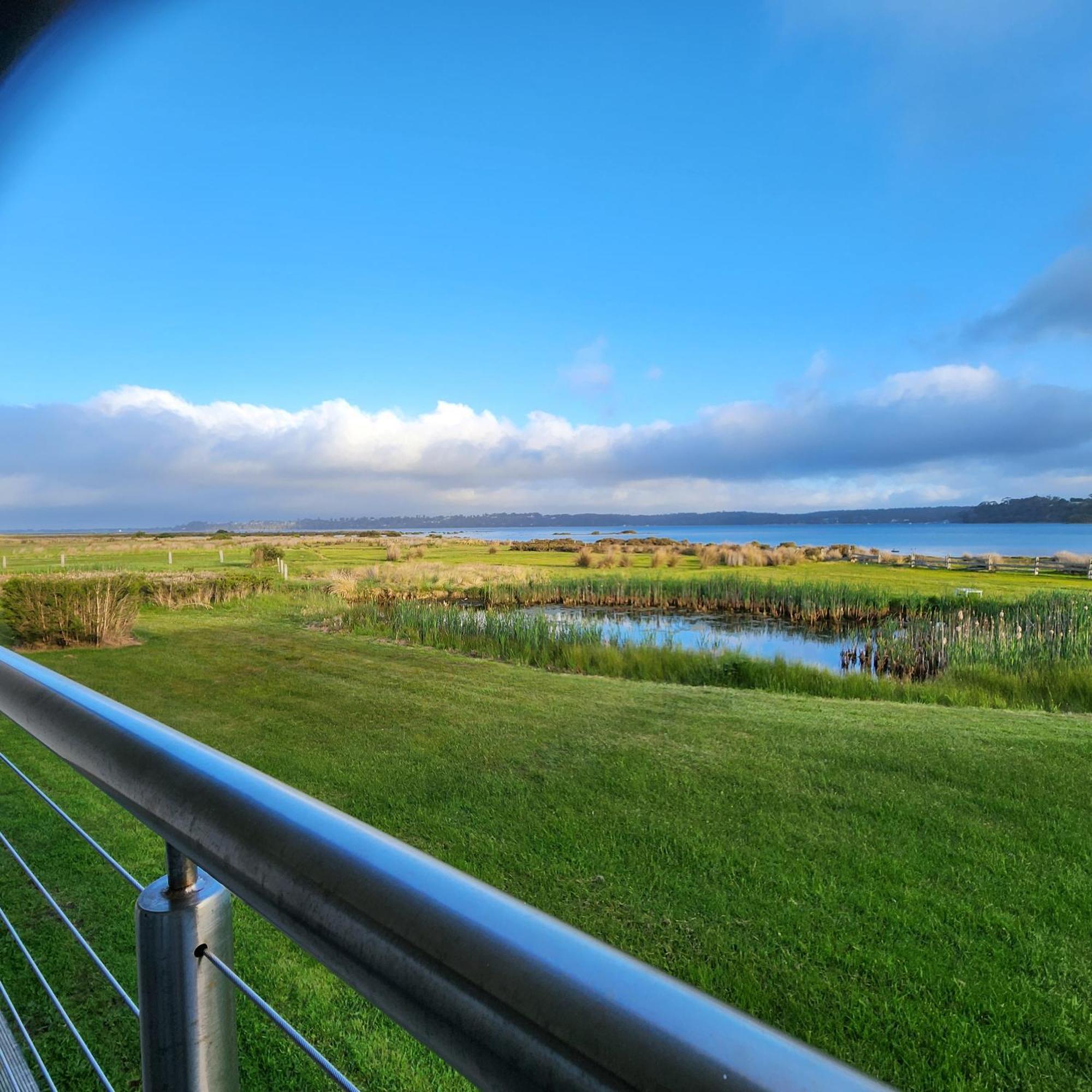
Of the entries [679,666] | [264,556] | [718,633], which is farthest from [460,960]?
Result: [264,556]

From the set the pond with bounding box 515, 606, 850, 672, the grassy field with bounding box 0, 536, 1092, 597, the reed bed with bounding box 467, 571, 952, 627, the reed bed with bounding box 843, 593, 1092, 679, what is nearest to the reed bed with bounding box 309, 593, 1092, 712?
the reed bed with bounding box 843, 593, 1092, 679

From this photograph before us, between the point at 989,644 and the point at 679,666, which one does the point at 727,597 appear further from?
the point at 679,666

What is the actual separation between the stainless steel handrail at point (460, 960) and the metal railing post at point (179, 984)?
57mm

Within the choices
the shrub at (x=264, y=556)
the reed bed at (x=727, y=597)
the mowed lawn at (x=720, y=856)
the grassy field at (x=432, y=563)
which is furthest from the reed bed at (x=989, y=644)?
the shrub at (x=264, y=556)

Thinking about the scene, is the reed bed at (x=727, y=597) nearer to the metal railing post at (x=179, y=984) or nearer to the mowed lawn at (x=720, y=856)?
the mowed lawn at (x=720, y=856)

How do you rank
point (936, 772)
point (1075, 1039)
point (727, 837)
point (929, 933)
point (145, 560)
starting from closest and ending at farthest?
point (1075, 1039) → point (929, 933) → point (727, 837) → point (936, 772) → point (145, 560)

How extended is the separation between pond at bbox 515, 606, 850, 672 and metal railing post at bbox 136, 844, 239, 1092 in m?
9.16

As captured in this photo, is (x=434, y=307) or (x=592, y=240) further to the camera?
(x=434, y=307)

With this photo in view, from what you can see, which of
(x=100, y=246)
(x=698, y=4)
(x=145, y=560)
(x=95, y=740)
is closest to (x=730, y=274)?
(x=698, y=4)

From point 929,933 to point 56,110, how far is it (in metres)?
6.69

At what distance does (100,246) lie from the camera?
9.03 meters

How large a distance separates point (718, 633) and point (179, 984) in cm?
1307

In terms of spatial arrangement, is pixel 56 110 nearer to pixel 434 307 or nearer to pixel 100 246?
pixel 100 246

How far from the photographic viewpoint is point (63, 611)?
891cm
